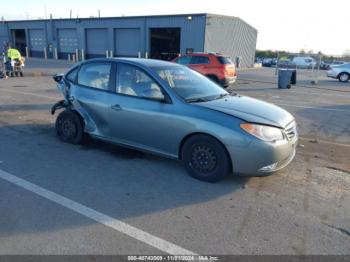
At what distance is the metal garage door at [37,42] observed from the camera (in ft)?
136

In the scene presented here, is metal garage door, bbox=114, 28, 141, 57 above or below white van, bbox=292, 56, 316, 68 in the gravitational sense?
above

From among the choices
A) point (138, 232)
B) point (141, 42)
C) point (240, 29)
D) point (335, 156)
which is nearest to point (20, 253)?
point (138, 232)

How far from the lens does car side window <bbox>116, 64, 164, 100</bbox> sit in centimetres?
492

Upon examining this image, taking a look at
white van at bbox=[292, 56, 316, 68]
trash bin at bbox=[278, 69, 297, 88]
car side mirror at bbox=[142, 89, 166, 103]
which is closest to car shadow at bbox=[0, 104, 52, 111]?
car side mirror at bbox=[142, 89, 166, 103]

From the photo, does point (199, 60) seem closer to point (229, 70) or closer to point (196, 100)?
point (229, 70)

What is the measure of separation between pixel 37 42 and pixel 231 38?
25.1 m

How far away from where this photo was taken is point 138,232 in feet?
10.7

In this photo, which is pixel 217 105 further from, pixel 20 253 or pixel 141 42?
pixel 141 42

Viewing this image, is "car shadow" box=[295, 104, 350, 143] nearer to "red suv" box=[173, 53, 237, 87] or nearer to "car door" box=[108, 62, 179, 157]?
"car door" box=[108, 62, 179, 157]

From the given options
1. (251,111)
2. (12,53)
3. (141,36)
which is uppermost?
(141,36)

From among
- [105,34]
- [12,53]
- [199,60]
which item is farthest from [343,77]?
[105,34]

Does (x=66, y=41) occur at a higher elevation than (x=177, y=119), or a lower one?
higher

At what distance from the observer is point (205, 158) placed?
176 inches

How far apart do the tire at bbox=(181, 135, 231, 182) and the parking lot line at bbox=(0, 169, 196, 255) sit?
1.49m
